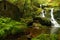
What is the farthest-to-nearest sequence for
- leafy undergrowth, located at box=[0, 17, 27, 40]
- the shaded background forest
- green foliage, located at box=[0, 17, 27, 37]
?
the shaded background forest → green foliage, located at box=[0, 17, 27, 37] → leafy undergrowth, located at box=[0, 17, 27, 40]

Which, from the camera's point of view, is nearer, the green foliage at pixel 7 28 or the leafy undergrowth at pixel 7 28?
the leafy undergrowth at pixel 7 28

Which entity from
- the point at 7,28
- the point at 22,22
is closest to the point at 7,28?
the point at 7,28

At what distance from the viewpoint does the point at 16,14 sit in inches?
711

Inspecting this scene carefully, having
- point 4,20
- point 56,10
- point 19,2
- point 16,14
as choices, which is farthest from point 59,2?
point 4,20

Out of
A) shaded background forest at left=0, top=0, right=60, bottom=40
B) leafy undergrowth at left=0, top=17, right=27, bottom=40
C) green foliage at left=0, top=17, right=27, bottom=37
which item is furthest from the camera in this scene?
shaded background forest at left=0, top=0, right=60, bottom=40

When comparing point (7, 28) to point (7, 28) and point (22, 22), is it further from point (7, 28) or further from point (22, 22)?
point (22, 22)

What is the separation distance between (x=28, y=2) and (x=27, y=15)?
1.80m

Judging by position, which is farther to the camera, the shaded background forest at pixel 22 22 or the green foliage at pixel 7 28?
the shaded background forest at pixel 22 22

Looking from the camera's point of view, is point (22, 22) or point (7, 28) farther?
point (22, 22)

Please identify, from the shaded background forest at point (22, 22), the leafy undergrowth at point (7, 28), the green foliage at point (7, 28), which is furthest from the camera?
the shaded background forest at point (22, 22)

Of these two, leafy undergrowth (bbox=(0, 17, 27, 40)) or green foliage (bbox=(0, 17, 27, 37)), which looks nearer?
leafy undergrowth (bbox=(0, 17, 27, 40))

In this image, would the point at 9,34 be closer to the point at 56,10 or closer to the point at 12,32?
the point at 12,32

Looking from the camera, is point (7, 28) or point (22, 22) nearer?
point (7, 28)

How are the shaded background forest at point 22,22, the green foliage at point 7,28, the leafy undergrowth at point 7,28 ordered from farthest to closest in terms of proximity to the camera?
1. the shaded background forest at point 22,22
2. the green foliage at point 7,28
3. the leafy undergrowth at point 7,28
